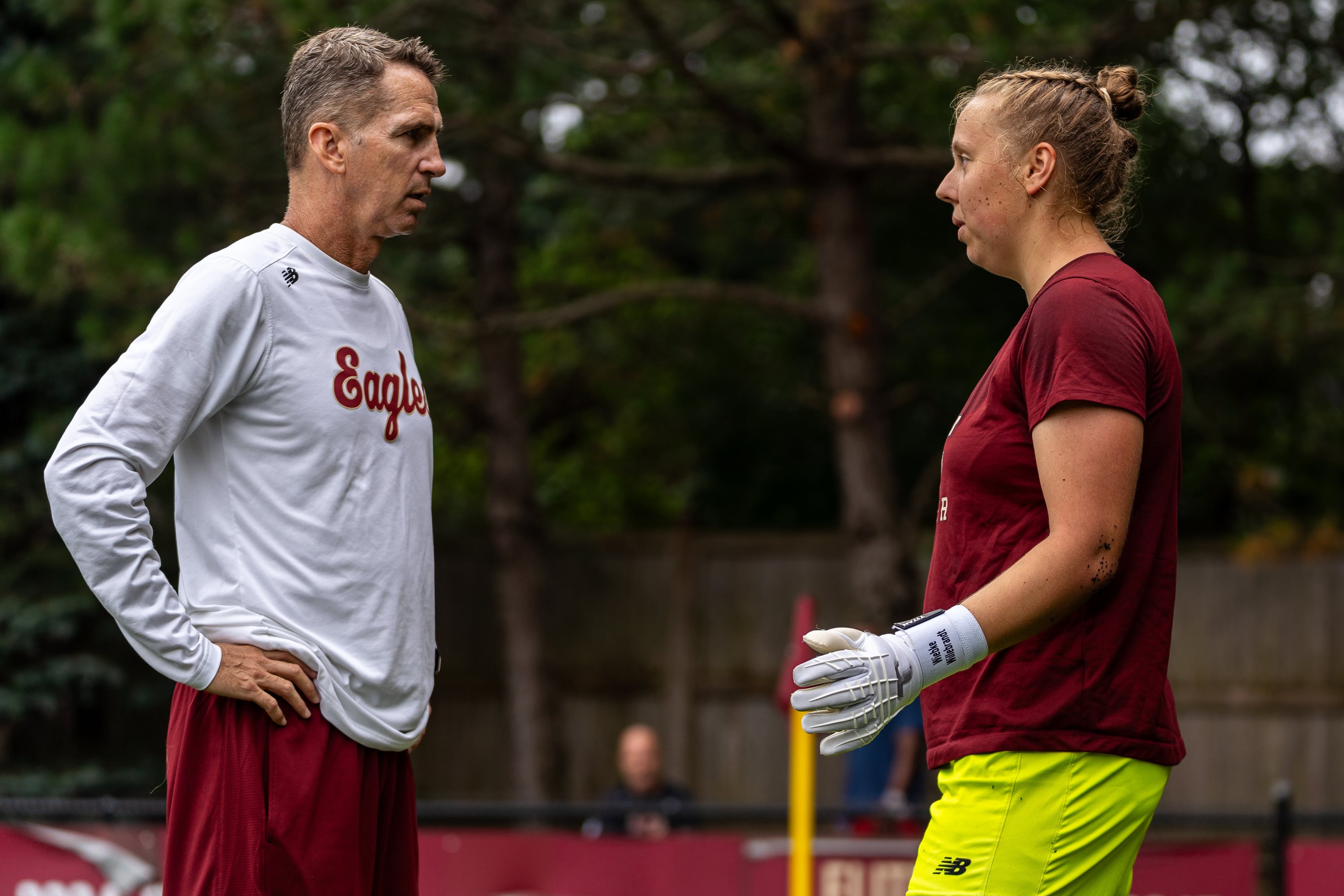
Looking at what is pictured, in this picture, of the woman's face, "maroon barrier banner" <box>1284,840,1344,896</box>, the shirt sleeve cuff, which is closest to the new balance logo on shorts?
the woman's face

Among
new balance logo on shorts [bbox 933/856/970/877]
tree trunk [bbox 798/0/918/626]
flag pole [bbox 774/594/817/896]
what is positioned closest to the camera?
new balance logo on shorts [bbox 933/856/970/877]

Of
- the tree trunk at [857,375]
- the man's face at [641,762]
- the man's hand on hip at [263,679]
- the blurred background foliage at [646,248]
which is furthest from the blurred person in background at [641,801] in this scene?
the man's hand on hip at [263,679]

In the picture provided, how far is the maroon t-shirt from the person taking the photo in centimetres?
201

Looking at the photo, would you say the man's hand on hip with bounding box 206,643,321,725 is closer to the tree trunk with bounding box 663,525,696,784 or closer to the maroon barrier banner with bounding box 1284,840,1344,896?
the maroon barrier banner with bounding box 1284,840,1344,896

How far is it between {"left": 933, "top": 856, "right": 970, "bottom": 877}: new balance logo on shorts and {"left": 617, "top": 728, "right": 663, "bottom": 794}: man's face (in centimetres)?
551

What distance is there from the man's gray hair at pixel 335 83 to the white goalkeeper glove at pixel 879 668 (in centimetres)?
114

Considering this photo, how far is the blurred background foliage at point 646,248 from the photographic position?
7414 millimetres

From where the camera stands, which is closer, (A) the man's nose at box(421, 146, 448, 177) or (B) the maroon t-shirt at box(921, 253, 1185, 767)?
(B) the maroon t-shirt at box(921, 253, 1185, 767)

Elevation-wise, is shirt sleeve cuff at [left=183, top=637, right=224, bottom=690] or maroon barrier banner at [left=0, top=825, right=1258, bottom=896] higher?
shirt sleeve cuff at [left=183, top=637, right=224, bottom=690]

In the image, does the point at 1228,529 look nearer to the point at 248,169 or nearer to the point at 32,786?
the point at 248,169

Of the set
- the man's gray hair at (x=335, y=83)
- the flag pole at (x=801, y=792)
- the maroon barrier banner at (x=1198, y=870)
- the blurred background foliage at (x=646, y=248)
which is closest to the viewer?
the man's gray hair at (x=335, y=83)

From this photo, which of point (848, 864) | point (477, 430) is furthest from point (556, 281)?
point (848, 864)

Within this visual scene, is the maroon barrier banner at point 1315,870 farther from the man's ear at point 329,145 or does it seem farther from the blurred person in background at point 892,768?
the man's ear at point 329,145

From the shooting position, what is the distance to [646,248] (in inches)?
480
